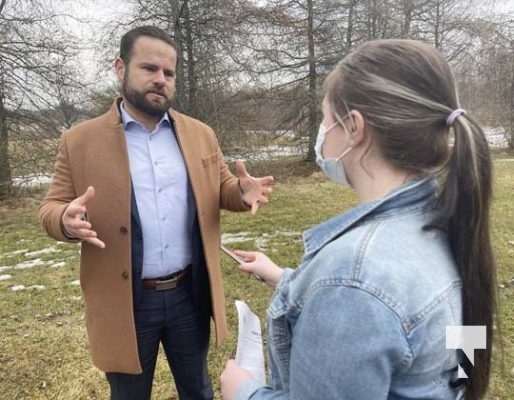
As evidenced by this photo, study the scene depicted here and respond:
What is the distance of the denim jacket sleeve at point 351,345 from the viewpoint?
0.80m

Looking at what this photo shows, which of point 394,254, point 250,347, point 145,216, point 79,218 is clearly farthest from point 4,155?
point 394,254

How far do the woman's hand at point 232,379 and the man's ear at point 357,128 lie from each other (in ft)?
2.26

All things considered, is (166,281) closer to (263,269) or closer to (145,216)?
(145,216)

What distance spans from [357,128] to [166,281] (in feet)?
4.53

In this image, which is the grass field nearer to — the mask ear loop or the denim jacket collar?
the denim jacket collar

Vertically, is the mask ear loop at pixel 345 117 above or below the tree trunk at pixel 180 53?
below

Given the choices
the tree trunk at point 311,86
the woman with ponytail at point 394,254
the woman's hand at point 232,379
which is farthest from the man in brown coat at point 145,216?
the tree trunk at point 311,86

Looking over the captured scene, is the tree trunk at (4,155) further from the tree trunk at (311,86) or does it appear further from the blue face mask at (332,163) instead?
the blue face mask at (332,163)

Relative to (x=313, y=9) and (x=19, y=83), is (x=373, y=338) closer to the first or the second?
(x=19, y=83)

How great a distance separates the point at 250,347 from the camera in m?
1.35

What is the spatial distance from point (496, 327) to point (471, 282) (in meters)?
0.22

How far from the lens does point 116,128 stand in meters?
2.00

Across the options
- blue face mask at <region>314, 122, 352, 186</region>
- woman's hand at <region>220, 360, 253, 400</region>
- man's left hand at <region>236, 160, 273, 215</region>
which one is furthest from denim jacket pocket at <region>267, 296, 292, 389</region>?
man's left hand at <region>236, 160, 273, 215</region>

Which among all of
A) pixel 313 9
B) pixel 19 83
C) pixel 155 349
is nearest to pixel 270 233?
pixel 155 349
